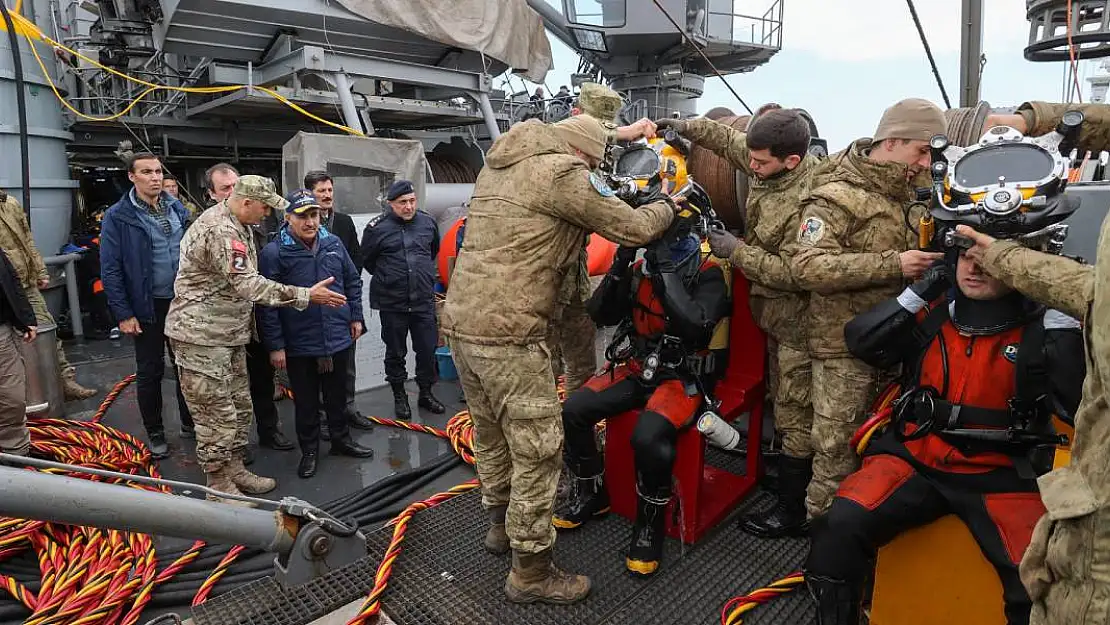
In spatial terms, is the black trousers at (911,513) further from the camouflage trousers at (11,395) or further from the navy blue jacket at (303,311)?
the camouflage trousers at (11,395)

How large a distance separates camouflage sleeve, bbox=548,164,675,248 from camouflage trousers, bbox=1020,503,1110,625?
63.0 inches

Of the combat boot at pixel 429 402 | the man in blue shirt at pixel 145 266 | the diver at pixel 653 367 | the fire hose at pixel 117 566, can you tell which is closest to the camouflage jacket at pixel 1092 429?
the diver at pixel 653 367

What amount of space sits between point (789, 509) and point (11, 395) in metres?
4.28

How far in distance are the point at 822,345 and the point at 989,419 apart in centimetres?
85

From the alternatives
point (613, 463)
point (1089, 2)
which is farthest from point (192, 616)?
point (1089, 2)

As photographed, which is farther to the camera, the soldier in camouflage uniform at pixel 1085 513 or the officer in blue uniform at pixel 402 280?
the officer in blue uniform at pixel 402 280

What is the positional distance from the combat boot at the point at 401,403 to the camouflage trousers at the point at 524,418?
2.41m

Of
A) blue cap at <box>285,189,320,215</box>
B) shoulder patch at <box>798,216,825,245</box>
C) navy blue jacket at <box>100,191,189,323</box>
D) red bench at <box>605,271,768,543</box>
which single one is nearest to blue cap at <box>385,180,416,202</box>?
blue cap at <box>285,189,320,215</box>

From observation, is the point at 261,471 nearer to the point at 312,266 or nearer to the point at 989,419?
the point at 312,266

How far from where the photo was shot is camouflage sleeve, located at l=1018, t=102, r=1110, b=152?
2.59 meters

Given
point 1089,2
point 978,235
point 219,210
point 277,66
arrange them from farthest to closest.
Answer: point 277,66 → point 1089,2 → point 219,210 → point 978,235

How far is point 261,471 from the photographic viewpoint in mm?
4328

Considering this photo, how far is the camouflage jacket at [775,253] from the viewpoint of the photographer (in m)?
3.02

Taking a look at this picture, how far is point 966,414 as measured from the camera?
2.18 m
